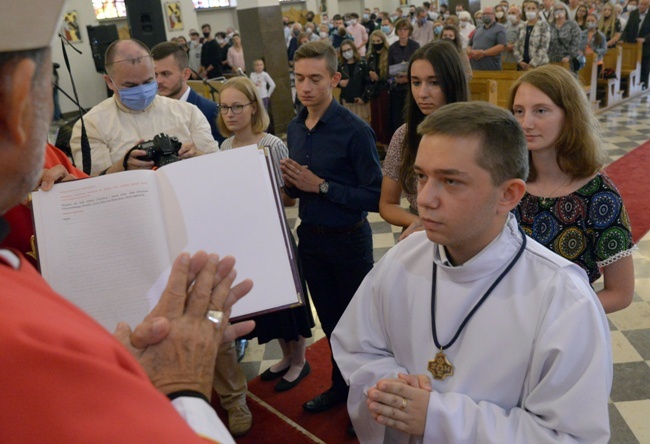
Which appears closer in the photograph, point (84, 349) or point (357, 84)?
point (84, 349)

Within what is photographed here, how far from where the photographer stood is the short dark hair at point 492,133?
4.74 ft

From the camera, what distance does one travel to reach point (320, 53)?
9.13ft

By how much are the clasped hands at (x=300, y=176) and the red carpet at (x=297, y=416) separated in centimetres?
120

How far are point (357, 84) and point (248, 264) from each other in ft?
21.8

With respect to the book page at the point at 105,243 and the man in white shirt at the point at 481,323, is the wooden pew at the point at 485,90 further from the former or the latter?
the book page at the point at 105,243

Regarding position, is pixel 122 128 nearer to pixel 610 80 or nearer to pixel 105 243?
pixel 105 243

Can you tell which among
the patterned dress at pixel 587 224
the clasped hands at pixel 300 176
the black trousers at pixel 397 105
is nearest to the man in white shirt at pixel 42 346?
the patterned dress at pixel 587 224

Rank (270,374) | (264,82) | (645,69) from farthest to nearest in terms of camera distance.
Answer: (645,69) < (264,82) < (270,374)

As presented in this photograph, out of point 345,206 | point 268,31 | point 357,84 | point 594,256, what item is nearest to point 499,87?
point 357,84

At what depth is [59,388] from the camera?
0.71 meters

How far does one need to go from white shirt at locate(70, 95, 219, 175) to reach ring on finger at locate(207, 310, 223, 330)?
2021mm

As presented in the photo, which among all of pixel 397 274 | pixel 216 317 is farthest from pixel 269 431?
pixel 216 317

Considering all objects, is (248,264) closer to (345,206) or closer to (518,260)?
(518,260)

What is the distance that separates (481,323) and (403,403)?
280 mm
